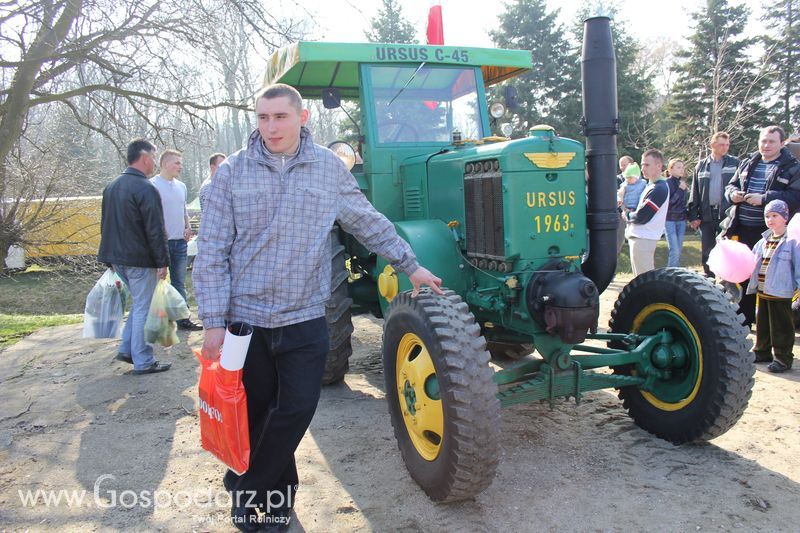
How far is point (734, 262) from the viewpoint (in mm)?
5348

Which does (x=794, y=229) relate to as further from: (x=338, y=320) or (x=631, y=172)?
(x=338, y=320)

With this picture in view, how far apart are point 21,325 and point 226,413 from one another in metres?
6.78

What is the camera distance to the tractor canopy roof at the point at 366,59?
4391 mm

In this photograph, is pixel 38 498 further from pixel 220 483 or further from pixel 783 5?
pixel 783 5

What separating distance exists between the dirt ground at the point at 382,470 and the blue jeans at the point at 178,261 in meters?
2.04

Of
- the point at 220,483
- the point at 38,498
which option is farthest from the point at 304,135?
the point at 38,498

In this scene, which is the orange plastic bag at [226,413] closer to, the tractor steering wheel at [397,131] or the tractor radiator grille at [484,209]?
the tractor radiator grille at [484,209]

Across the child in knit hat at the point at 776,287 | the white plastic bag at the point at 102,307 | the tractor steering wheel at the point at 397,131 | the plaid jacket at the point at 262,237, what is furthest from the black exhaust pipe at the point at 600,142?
the white plastic bag at the point at 102,307

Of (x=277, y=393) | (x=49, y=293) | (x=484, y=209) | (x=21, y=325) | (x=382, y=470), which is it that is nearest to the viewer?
(x=277, y=393)

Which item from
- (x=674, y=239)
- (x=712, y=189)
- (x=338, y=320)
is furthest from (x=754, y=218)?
(x=338, y=320)

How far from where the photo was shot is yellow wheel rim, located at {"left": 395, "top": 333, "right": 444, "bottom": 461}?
304 centimetres

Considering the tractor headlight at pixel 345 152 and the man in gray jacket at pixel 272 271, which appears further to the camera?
the tractor headlight at pixel 345 152

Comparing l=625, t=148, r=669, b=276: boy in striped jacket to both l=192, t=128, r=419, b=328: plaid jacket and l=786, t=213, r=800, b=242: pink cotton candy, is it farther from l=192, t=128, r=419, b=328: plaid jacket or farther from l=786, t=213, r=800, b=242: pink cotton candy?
l=192, t=128, r=419, b=328: plaid jacket

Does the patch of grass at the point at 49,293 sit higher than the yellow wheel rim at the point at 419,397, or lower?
lower
